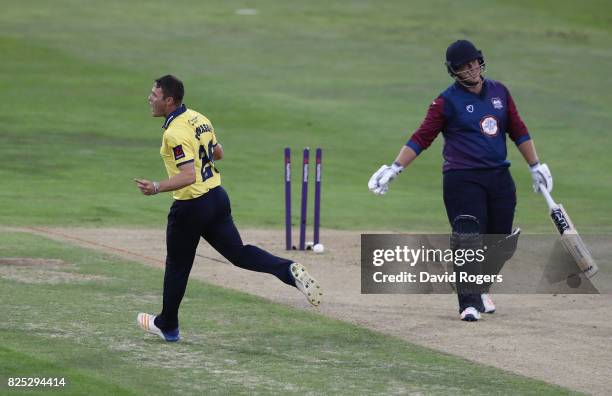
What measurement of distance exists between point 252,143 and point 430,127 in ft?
51.8

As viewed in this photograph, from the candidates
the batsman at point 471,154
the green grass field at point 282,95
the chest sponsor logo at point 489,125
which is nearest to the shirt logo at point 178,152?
the batsman at point 471,154

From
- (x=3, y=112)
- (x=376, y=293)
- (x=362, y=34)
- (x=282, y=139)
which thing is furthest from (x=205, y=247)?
(x=362, y=34)

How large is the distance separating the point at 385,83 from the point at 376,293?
21.7 metres

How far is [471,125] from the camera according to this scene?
34.6 ft

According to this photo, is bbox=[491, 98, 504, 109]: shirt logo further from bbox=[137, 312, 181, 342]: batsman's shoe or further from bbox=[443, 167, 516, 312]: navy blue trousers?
bbox=[137, 312, 181, 342]: batsman's shoe

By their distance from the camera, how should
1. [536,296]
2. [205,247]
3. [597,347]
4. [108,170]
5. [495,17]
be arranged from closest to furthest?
1. [597,347]
2. [536,296]
3. [205,247]
4. [108,170]
5. [495,17]

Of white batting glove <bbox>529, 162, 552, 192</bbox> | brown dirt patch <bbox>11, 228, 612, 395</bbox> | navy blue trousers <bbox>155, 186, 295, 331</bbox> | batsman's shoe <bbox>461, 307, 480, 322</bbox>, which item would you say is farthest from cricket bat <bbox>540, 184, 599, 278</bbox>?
navy blue trousers <bbox>155, 186, 295, 331</bbox>

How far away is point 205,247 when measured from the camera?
15.2 m

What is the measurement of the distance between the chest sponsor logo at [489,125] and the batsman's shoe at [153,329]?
306cm

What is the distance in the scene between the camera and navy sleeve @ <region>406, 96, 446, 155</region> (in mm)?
10641

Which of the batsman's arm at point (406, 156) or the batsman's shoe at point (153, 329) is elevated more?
the batsman's arm at point (406, 156)

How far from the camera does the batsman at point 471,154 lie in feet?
34.7

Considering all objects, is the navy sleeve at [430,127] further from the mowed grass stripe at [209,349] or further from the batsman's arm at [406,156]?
the mowed grass stripe at [209,349]

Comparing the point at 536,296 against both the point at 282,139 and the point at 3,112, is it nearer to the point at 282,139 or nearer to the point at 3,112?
the point at 282,139
